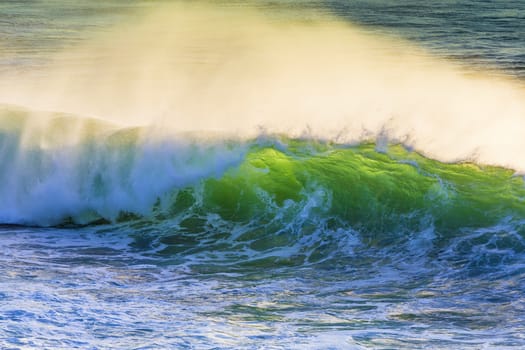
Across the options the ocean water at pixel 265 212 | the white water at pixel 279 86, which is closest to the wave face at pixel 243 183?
the ocean water at pixel 265 212

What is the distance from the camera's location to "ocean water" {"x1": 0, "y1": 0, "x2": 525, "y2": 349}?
24.4ft

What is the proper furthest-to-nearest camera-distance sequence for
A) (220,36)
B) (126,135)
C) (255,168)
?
(220,36) < (126,135) < (255,168)

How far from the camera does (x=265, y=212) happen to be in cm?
1188

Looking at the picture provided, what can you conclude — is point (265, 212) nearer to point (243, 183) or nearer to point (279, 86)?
point (243, 183)

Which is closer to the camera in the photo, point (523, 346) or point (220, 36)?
point (523, 346)

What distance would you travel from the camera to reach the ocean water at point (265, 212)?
743 cm

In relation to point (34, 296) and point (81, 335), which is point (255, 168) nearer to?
point (34, 296)

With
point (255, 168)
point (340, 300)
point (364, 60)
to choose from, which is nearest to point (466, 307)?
point (340, 300)

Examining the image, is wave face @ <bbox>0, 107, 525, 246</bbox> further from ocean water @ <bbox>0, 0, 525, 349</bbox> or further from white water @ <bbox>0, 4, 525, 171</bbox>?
white water @ <bbox>0, 4, 525, 171</bbox>

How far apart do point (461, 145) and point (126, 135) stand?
5019mm

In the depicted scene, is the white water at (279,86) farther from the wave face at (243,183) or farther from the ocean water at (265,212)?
the wave face at (243,183)

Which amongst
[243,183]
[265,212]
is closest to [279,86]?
[243,183]

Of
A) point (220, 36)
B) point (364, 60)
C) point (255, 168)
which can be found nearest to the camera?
point (255, 168)

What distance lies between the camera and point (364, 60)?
87.7 feet
